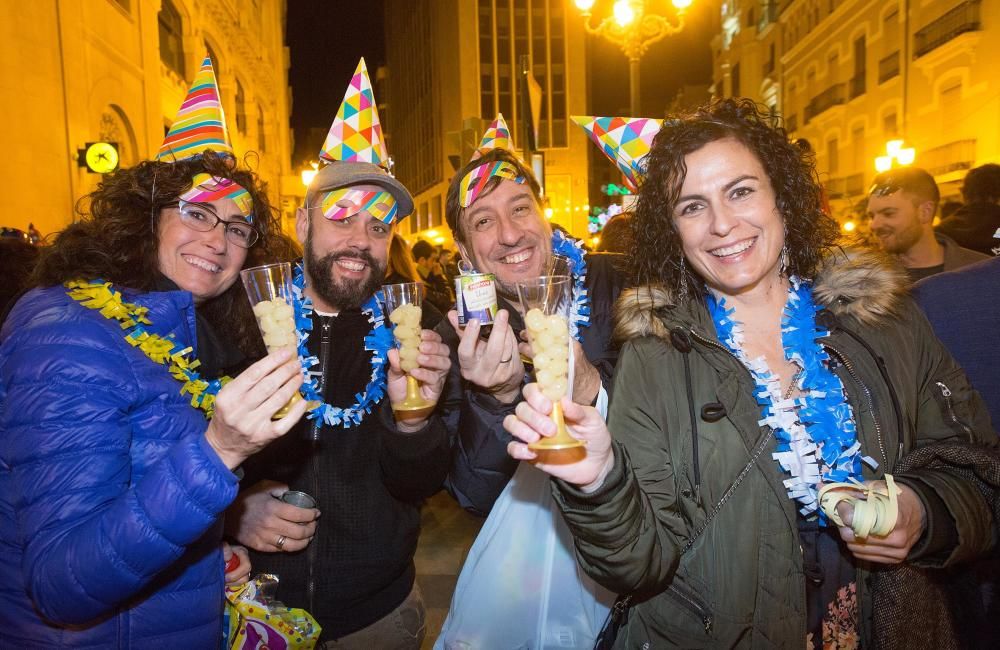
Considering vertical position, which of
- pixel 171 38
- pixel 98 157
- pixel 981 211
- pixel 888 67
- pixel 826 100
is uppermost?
pixel 826 100

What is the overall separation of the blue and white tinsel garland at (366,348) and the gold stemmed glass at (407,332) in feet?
0.84

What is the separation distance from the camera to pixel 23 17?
27.5 feet

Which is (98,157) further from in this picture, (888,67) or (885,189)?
(888,67)

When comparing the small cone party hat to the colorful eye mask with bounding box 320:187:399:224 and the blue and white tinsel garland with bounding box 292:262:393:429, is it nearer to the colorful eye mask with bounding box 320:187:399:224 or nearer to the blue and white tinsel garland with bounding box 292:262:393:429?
the colorful eye mask with bounding box 320:187:399:224

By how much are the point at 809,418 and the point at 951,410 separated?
1.47 feet

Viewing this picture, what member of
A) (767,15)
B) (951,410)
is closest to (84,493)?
(951,410)

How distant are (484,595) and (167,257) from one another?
1767mm

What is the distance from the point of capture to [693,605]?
1.79 meters

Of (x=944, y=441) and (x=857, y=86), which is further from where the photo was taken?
(x=857, y=86)

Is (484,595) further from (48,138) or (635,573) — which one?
(48,138)

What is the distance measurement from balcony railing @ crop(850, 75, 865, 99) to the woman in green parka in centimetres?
2553

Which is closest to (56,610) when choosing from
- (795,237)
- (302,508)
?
(302,508)

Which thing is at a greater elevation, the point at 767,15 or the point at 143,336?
the point at 767,15

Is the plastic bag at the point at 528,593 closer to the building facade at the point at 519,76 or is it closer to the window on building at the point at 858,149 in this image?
the window on building at the point at 858,149
